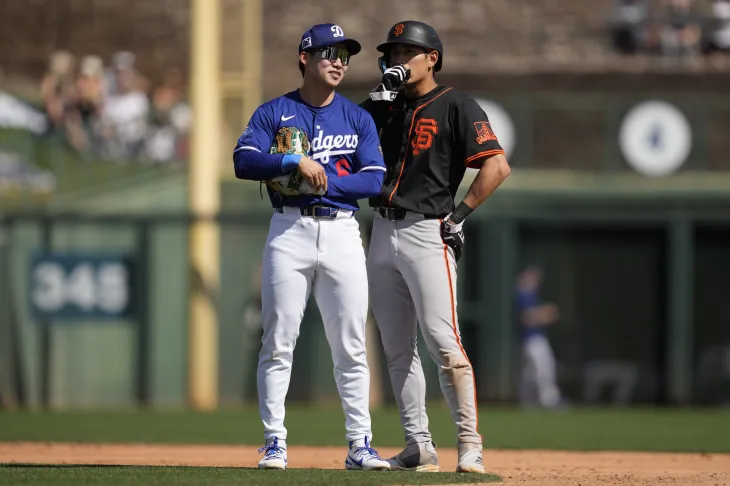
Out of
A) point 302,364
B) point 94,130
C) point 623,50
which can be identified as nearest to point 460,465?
point 302,364

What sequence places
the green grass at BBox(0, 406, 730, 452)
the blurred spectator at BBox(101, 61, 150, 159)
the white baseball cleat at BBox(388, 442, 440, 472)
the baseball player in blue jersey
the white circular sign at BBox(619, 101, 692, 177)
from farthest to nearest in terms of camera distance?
1. the white circular sign at BBox(619, 101, 692, 177)
2. the blurred spectator at BBox(101, 61, 150, 159)
3. the green grass at BBox(0, 406, 730, 452)
4. the white baseball cleat at BBox(388, 442, 440, 472)
5. the baseball player in blue jersey

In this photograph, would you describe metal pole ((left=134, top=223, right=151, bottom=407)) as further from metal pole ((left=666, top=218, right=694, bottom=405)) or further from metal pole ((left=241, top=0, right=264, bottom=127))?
metal pole ((left=666, top=218, right=694, bottom=405))

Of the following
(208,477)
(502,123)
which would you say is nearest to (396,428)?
(208,477)

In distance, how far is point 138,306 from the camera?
14000mm

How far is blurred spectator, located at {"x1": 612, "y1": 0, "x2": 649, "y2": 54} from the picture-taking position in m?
17.1

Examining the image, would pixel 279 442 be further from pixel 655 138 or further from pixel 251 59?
pixel 655 138

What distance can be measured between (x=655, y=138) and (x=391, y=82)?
1033 centimetres

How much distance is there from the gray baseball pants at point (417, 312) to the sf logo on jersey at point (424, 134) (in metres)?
0.30

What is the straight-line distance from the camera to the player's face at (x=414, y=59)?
591cm

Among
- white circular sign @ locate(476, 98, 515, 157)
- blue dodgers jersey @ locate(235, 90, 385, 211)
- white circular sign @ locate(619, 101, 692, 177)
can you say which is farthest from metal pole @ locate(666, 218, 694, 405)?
blue dodgers jersey @ locate(235, 90, 385, 211)

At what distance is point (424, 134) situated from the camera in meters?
5.90

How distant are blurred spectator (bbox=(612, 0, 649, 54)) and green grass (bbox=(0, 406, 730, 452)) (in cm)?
543

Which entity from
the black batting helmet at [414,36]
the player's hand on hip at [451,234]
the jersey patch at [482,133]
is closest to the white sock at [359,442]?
the player's hand on hip at [451,234]

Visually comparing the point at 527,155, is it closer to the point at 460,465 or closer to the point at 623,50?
the point at 623,50
